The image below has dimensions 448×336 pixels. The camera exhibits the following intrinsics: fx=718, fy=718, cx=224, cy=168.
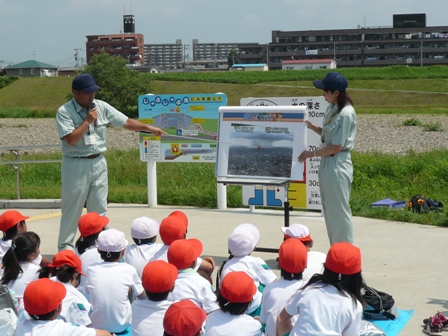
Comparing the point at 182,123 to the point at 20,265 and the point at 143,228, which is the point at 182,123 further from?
the point at 20,265

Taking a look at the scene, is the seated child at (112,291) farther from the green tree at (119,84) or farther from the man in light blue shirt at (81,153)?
the green tree at (119,84)

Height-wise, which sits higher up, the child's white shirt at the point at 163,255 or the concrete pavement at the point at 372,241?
the child's white shirt at the point at 163,255

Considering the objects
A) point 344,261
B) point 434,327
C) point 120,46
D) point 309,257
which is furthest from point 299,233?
point 120,46

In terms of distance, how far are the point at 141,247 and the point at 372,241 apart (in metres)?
3.79

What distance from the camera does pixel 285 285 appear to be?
193 inches

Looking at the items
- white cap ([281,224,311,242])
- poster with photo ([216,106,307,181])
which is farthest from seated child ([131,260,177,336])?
poster with photo ([216,106,307,181])

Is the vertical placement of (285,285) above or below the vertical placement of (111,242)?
below

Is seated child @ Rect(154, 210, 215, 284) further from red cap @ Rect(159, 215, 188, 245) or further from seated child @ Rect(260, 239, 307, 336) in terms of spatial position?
seated child @ Rect(260, 239, 307, 336)

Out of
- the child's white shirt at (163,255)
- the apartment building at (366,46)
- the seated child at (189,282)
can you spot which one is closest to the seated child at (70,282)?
the seated child at (189,282)

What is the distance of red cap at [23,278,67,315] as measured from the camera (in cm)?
418

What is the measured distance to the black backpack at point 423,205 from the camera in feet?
34.2

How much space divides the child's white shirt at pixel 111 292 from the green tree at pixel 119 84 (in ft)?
182

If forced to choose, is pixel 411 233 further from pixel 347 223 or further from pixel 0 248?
pixel 0 248

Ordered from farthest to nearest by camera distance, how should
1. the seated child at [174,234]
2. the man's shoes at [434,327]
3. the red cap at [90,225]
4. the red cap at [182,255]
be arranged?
the red cap at [90,225]
the seated child at [174,234]
the man's shoes at [434,327]
the red cap at [182,255]
